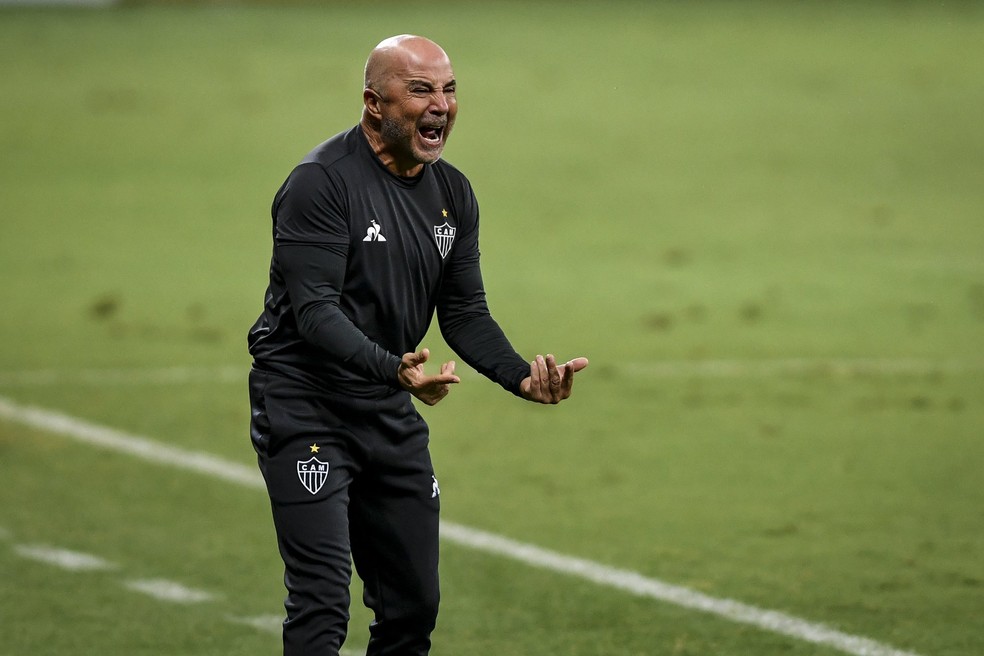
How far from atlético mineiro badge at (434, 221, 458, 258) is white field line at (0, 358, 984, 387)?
5.84 metres

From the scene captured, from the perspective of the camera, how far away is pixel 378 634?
541cm

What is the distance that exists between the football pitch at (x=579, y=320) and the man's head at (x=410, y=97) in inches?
85.3

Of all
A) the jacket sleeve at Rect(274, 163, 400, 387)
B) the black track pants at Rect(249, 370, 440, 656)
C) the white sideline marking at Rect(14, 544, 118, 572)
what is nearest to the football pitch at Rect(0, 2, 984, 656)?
the white sideline marking at Rect(14, 544, 118, 572)

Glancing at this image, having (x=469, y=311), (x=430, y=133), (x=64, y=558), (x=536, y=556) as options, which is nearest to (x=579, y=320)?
(x=536, y=556)

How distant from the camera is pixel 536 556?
7668 mm

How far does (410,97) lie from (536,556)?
10.2ft

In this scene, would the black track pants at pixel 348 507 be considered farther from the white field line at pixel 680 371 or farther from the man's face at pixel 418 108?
the white field line at pixel 680 371

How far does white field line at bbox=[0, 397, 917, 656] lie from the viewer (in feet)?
21.6

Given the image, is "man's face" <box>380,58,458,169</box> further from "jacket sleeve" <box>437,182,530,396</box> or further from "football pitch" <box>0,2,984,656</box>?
"football pitch" <box>0,2,984,656</box>

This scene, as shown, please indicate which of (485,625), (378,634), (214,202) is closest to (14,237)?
(214,202)

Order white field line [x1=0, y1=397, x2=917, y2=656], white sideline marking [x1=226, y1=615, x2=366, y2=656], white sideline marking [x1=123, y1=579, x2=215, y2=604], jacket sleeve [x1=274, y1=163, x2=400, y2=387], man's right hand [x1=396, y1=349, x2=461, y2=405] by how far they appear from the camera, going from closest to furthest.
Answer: man's right hand [x1=396, y1=349, x2=461, y2=405], jacket sleeve [x1=274, y1=163, x2=400, y2=387], white field line [x1=0, y1=397, x2=917, y2=656], white sideline marking [x1=226, y1=615, x2=366, y2=656], white sideline marking [x1=123, y1=579, x2=215, y2=604]

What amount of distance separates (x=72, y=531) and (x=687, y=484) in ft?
9.81

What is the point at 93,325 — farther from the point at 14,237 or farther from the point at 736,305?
the point at 736,305

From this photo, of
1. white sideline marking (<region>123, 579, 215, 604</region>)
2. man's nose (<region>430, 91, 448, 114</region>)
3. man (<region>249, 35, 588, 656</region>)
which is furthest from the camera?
white sideline marking (<region>123, 579, 215, 604</region>)
